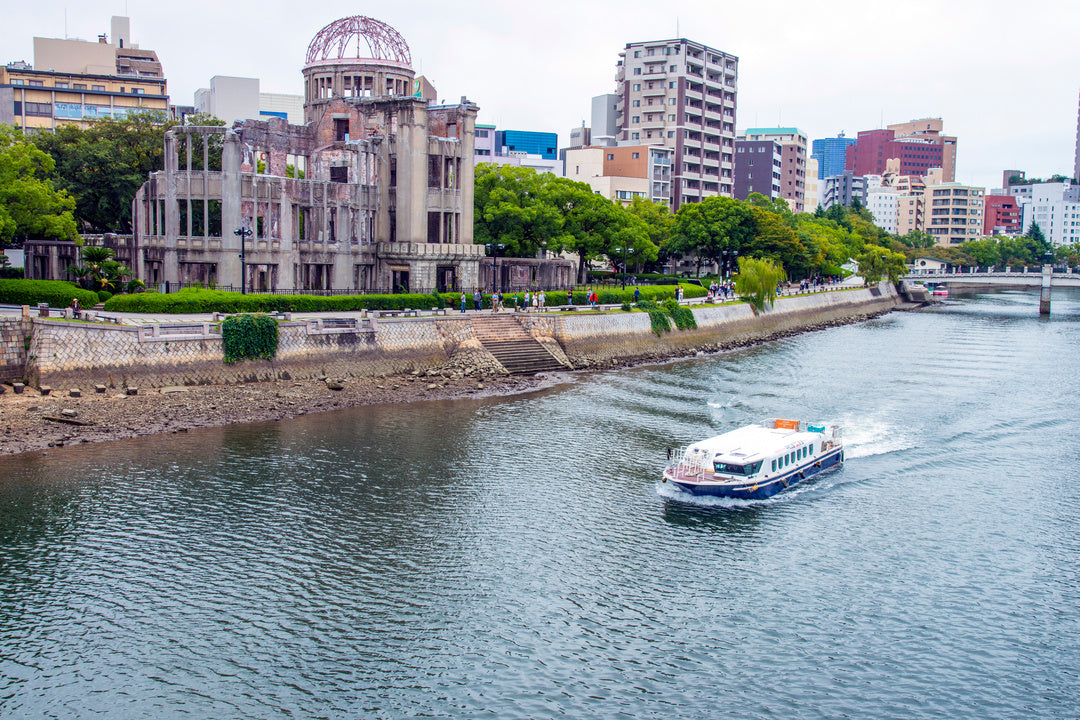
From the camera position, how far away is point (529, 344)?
71625 millimetres

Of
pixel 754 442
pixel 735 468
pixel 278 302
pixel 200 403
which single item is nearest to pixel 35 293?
pixel 278 302

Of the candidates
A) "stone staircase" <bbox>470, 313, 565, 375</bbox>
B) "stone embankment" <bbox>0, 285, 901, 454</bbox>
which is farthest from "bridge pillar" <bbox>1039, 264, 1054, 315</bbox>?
"stone staircase" <bbox>470, 313, 565, 375</bbox>

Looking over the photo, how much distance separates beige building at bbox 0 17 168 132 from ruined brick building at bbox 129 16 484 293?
181 ft

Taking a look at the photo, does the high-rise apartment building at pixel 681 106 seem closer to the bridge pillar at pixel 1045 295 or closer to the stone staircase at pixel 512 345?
the bridge pillar at pixel 1045 295

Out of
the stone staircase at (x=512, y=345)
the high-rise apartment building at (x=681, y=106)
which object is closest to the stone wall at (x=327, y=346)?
the stone staircase at (x=512, y=345)

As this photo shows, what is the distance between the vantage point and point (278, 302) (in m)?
65.1

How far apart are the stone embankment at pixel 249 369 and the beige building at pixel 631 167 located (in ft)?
264

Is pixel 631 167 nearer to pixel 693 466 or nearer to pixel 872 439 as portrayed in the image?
pixel 872 439

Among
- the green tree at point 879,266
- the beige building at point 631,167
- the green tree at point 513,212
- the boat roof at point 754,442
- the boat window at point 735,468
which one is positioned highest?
the beige building at point 631,167

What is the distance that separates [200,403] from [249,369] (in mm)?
5880

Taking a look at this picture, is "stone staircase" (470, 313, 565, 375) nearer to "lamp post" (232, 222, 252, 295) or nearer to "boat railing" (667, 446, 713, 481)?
"lamp post" (232, 222, 252, 295)

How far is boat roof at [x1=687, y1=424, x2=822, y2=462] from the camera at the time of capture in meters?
40.8

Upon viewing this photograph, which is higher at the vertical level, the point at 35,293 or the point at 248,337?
the point at 35,293

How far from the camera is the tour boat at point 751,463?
39.4 metres
